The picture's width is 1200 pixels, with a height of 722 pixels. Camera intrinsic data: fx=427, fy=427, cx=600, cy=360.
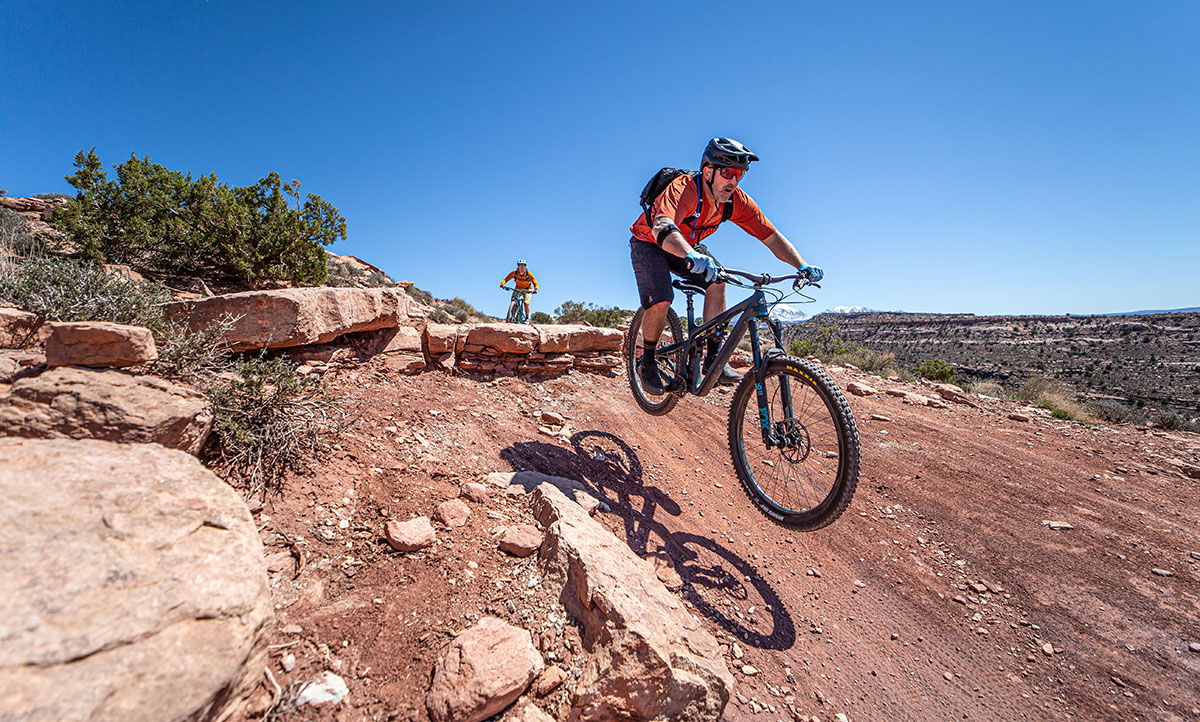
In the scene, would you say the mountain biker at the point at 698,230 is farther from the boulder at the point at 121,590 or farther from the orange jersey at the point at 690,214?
the boulder at the point at 121,590

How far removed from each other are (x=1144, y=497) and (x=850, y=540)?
10.8ft

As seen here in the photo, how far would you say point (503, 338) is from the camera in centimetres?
519

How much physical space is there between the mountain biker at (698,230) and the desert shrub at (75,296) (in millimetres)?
3557

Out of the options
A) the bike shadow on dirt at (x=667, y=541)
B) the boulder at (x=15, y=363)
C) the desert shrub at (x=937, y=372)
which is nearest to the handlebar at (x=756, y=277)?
the bike shadow on dirt at (x=667, y=541)

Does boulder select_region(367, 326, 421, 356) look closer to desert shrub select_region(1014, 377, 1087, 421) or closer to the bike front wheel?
the bike front wheel

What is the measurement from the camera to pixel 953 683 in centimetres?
233

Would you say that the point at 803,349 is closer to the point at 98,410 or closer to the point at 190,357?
the point at 190,357

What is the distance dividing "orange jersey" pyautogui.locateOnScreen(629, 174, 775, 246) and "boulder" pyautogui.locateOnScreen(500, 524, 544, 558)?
2444mm

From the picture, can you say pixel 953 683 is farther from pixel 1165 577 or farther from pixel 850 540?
pixel 1165 577

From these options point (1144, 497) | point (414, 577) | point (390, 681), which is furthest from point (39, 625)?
point (1144, 497)


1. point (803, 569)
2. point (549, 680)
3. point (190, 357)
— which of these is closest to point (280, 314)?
point (190, 357)

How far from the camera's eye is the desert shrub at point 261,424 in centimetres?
232

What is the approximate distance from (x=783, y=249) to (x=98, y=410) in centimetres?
438

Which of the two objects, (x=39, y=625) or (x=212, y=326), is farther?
(x=212, y=326)
